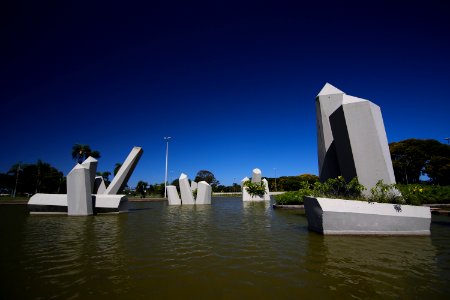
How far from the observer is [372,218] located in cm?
793

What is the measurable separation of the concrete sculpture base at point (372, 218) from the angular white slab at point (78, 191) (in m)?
13.9

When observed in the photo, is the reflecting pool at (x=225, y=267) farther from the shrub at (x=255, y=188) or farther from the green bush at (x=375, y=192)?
the shrub at (x=255, y=188)

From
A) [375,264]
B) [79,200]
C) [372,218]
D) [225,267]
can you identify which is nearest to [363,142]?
[372,218]

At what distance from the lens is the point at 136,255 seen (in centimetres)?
609

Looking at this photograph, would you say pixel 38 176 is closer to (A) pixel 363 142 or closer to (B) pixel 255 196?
(B) pixel 255 196

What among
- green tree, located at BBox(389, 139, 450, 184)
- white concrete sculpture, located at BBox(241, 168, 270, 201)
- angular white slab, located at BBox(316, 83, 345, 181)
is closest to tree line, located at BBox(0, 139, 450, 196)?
green tree, located at BBox(389, 139, 450, 184)

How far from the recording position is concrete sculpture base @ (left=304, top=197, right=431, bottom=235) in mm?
7930

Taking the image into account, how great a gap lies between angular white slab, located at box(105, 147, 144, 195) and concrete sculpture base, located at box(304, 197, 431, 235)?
1581 centimetres

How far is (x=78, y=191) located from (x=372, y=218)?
15849 millimetres

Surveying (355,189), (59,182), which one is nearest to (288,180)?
(59,182)

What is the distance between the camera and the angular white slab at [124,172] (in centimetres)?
1977

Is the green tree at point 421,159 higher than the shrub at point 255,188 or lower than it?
higher

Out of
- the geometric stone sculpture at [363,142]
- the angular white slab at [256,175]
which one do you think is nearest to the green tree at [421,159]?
the angular white slab at [256,175]

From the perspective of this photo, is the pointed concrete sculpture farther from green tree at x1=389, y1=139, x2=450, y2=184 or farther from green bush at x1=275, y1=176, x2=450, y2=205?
green tree at x1=389, y1=139, x2=450, y2=184
